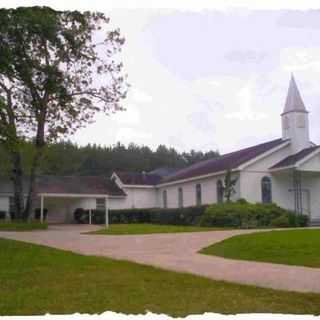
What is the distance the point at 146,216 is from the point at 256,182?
8277 mm

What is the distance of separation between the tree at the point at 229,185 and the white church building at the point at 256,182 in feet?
0.81

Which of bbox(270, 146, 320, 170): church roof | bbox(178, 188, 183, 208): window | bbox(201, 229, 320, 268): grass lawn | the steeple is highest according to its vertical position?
the steeple

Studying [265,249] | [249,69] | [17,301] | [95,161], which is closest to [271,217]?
[265,249]

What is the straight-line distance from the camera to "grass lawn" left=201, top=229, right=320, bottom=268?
11852mm

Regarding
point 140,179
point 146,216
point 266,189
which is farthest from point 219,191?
point 140,179

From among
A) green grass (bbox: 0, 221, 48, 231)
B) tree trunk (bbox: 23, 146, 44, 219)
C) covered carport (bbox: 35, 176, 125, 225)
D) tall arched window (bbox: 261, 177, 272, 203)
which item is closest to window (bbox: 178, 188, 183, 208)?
covered carport (bbox: 35, 176, 125, 225)

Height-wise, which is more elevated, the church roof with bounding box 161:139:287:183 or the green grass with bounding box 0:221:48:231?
the church roof with bounding box 161:139:287:183

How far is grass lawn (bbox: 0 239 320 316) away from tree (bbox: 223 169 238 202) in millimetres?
19263

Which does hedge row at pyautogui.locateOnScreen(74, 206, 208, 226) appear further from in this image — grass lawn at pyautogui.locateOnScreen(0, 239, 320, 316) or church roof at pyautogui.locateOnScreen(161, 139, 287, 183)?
grass lawn at pyautogui.locateOnScreen(0, 239, 320, 316)

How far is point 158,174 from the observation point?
43969 millimetres

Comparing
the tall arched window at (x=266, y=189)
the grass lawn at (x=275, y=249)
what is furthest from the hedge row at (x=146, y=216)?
the grass lawn at (x=275, y=249)

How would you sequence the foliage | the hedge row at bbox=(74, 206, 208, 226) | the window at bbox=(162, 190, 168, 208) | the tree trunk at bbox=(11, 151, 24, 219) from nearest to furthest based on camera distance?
the foliage
the tree trunk at bbox=(11, 151, 24, 219)
the hedge row at bbox=(74, 206, 208, 226)
the window at bbox=(162, 190, 168, 208)

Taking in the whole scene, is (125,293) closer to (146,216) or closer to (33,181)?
(33,181)

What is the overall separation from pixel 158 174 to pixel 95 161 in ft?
60.1
